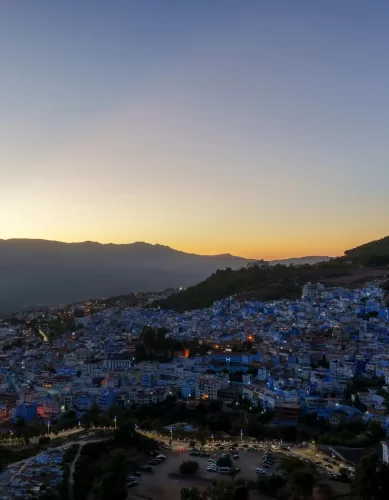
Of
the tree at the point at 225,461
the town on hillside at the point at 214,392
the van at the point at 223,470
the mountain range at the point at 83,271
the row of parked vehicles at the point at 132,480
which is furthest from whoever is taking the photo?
the mountain range at the point at 83,271

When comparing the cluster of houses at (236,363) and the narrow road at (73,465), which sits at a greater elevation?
the cluster of houses at (236,363)

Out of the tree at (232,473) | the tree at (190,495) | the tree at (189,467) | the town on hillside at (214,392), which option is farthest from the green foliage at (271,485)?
the tree at (189,467)

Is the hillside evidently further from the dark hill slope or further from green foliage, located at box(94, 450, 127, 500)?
green foliage, located at box(94, 450, 127, 500)

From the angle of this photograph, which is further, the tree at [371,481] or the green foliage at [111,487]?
the green foliage at [111,487]

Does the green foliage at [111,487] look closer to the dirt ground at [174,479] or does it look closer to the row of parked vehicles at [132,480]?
the dirt ground at [174,479]

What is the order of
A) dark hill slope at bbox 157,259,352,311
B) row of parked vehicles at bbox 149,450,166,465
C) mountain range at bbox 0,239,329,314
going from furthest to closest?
1. mountain range at bbox 0,239,329,314
2. dark hill slope at bbox 157,259,352,311
3. row of parked vehicles at bbox 149,450,166,465

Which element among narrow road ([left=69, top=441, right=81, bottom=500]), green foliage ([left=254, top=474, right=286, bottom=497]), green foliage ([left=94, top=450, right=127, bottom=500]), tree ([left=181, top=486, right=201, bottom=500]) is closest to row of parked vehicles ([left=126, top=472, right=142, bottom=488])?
narrow road ([left=69, top=441, right=81, bottom=500])

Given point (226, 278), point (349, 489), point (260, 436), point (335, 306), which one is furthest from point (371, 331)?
point (226, 278)

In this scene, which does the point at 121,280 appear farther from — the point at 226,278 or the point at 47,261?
the point at 226,278
